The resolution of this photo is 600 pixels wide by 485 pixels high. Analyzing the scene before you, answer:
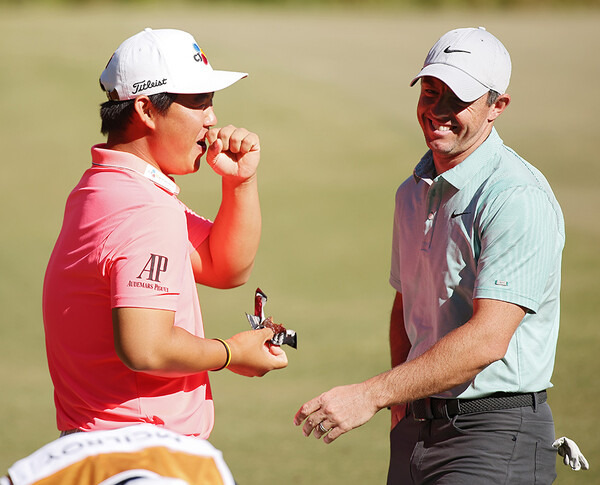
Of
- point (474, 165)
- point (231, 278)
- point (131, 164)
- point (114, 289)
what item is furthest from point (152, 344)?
point (474, 165)

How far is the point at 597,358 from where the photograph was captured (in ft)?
30.2

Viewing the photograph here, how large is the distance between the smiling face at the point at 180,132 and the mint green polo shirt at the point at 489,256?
984mm

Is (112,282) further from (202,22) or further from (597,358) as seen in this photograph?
(202,22)

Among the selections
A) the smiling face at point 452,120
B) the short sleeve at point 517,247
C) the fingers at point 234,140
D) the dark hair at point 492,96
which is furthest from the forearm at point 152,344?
the dark hair at point 492,96

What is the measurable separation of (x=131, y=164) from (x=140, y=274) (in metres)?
0.45

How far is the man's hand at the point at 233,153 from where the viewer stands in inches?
130

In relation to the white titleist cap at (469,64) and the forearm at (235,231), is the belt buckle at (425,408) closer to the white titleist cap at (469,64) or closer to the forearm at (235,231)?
the forearm at (235,231)

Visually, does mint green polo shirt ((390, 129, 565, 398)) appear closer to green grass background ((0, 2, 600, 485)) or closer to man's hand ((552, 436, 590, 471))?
man's hand ((552, 436, 590, 471))

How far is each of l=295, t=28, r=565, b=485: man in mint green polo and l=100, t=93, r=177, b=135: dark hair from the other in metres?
1.02

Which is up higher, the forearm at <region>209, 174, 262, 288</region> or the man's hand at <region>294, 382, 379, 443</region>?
the forearm at <region>209, 174, 262, 288</region>

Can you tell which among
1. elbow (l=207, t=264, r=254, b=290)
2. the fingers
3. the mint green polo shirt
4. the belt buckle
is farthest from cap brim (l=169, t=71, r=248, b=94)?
the belt buckle

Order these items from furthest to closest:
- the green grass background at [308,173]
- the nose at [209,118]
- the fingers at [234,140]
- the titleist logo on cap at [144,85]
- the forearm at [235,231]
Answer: the green grass background at [308,173] < the forearm at [235,231] < the fingers at [234,140] < the nose at [209,118] < the titleist logo on cap at [144,85]

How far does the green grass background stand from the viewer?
790 cm

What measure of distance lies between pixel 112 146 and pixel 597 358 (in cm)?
729
